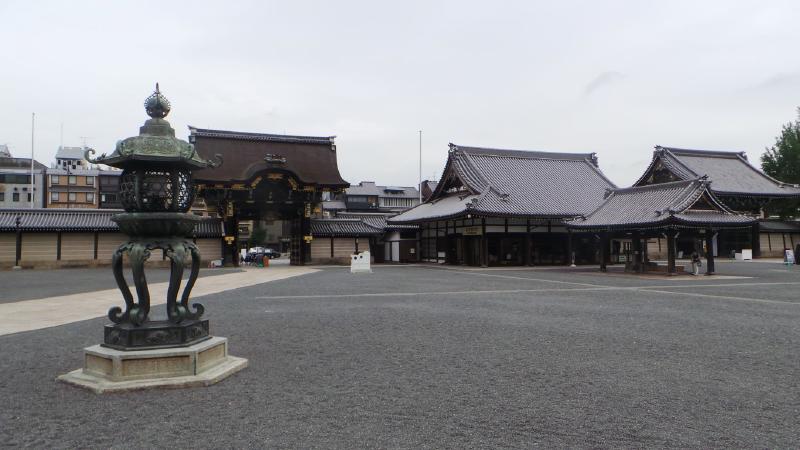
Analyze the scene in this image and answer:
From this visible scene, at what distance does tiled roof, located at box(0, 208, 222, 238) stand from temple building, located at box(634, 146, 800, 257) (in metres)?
34.1

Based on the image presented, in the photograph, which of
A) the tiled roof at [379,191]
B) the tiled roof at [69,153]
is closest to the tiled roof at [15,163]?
the tiled roof at [69,153]

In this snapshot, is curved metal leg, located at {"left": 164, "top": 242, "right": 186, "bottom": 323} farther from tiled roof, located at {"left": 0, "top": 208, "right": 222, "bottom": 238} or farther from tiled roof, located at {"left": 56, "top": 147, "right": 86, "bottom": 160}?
tiled roof, located at {"left": 56, "top": 147, "right": 86, "bottom": 160}

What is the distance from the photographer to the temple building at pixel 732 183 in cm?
3709

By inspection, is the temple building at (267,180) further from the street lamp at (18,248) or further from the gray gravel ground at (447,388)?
the gray gravel ground at (447,388)

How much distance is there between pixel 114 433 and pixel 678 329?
8898mm

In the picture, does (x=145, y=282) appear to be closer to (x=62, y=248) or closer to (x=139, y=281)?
(x=139, y=281)

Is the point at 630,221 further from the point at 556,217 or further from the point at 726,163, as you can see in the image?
the point at 726,163

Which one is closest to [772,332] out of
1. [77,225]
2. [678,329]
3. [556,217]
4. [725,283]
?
[678,329]

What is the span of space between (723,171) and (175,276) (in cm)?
4543

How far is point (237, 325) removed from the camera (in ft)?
30.5

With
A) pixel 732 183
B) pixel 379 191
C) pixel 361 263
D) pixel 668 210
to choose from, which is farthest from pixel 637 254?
pixel 379 191

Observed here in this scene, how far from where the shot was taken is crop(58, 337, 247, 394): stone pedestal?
5.32 metres

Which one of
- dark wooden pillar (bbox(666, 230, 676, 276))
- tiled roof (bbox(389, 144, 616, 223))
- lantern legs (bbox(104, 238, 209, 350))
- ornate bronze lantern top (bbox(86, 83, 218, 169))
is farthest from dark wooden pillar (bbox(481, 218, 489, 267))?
lantern legs (bbox(104, 238, 209, 350))

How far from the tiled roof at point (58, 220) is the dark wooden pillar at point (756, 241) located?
4248cm
